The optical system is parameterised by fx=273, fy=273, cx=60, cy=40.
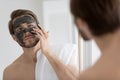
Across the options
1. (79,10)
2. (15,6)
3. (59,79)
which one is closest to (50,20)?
(15,6)

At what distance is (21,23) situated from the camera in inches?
50.8

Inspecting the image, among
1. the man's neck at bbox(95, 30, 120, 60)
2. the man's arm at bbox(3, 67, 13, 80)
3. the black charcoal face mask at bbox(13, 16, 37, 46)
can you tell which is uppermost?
the man's neck at bbox(95, 30, 120, 60)

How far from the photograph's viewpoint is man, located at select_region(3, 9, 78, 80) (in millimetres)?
1286

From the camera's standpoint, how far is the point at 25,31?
4.20 ft

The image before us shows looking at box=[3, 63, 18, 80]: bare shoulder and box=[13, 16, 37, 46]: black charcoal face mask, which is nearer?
box=[13, 16, 37, 46]: black charcoal face mask

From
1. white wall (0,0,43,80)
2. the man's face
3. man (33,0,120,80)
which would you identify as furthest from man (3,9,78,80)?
man (33,0,120,80)

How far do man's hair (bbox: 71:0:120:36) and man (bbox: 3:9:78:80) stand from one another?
61 centimetres

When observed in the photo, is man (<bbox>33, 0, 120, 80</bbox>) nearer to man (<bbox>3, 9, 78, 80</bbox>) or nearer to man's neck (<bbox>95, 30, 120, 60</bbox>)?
man's neck (<bbox>95, 30, 120, 60</bbox>)

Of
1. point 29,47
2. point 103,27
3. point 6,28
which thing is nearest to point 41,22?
point 6,28

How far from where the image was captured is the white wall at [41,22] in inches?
63.6

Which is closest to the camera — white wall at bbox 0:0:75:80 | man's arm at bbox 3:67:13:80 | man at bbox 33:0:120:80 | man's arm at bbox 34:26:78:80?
man at bbox 33:0:120:80

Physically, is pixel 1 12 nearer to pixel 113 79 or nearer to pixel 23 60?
pixel 23 60

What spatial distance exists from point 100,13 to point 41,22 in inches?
37.7

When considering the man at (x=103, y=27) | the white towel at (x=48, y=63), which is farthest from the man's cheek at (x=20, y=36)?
the man at (x=103, y=27)
